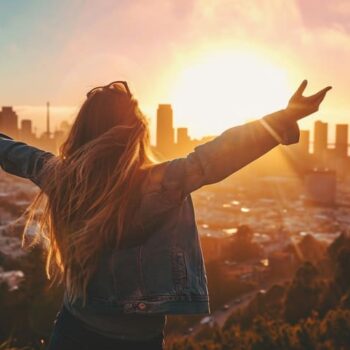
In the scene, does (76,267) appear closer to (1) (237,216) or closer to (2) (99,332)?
(2) (99,332)

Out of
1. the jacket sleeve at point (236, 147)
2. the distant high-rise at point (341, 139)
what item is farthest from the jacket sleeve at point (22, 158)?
the distant high-rise at point (341, 139)

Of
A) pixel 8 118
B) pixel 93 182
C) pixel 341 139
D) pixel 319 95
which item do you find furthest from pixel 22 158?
pixel 341 139

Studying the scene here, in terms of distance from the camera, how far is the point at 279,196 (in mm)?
55250

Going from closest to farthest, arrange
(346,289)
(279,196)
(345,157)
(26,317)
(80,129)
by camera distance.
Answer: (80,129)
(26,317)
(346,289)
(279,196)
(345,157)

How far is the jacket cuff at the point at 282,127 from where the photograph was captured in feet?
3.15

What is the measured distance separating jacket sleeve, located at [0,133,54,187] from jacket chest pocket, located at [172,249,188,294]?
0.40 m

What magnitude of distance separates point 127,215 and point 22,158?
0.39 meters

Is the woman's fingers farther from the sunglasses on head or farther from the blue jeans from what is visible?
the blue jeans

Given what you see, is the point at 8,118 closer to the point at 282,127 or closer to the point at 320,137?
the point at 282,127

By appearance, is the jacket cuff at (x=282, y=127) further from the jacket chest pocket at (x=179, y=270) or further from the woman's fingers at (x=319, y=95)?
the jacket chest pocket at (x=179, y=270)

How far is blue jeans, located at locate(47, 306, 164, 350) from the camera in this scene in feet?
3.64

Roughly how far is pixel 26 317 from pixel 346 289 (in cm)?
457

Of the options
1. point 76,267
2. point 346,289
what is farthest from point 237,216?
point 76,267

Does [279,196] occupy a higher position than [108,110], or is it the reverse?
[108,110]
